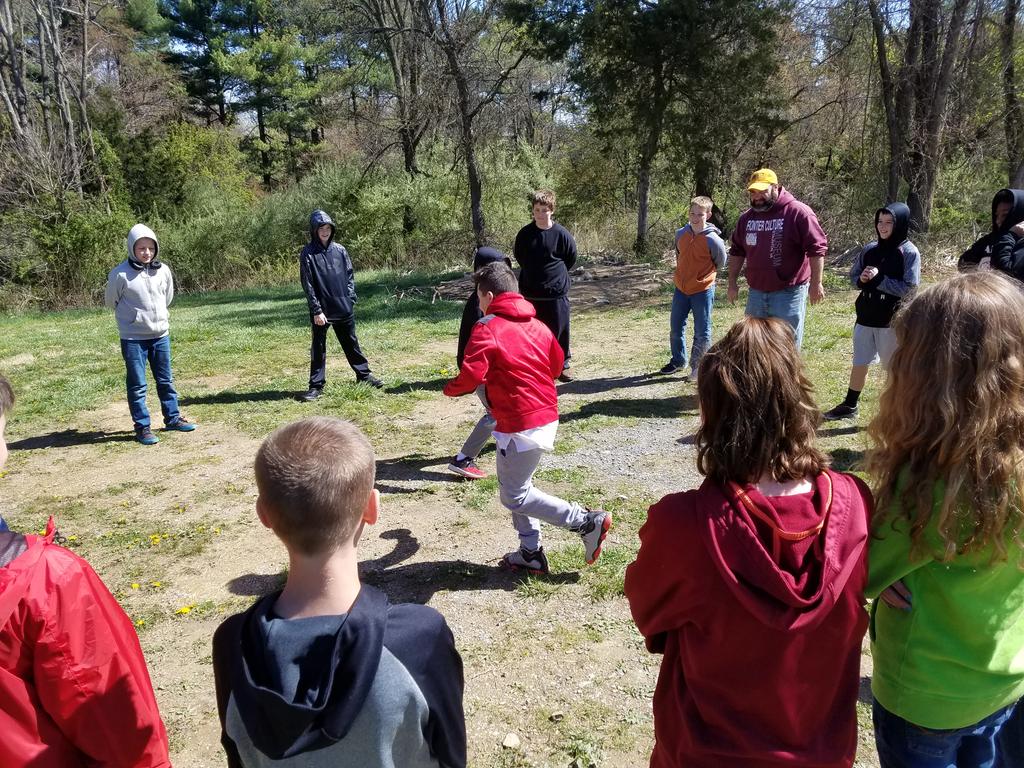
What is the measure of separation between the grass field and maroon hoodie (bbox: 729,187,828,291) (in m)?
1.37

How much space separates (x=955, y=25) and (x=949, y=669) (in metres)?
17.0

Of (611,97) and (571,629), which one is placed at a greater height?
(611,97)

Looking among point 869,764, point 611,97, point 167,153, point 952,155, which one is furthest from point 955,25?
point 167,153

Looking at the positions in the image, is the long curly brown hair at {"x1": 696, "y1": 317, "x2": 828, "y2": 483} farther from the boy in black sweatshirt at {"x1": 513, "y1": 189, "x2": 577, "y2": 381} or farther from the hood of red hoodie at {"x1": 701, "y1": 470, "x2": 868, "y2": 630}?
A: the boy in black sweatshirt at {"x1": 513, "y1": 189, "x2": 577, "y2": 381}

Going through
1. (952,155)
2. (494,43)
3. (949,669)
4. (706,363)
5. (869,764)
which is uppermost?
(494,43)

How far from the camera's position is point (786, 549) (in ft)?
5.13

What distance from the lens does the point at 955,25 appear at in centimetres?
1452

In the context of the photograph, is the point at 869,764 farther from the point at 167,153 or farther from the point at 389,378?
the point at 167,153

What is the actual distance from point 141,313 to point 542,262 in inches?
150

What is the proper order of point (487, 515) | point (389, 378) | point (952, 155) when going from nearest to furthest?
point (487, 515)
point (389, 378)
point (952, 155)

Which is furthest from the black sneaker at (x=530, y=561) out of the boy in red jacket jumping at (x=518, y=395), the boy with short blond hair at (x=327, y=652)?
the boy with short blond hair at (x=327, y=652)

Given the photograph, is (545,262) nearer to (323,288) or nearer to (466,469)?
(323,288)


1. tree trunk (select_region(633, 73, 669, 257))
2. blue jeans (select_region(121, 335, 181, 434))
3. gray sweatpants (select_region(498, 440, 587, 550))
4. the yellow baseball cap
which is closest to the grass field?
blue jeans (select_region(121, 335, 181, 434))

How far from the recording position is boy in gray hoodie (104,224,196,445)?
6457mm
